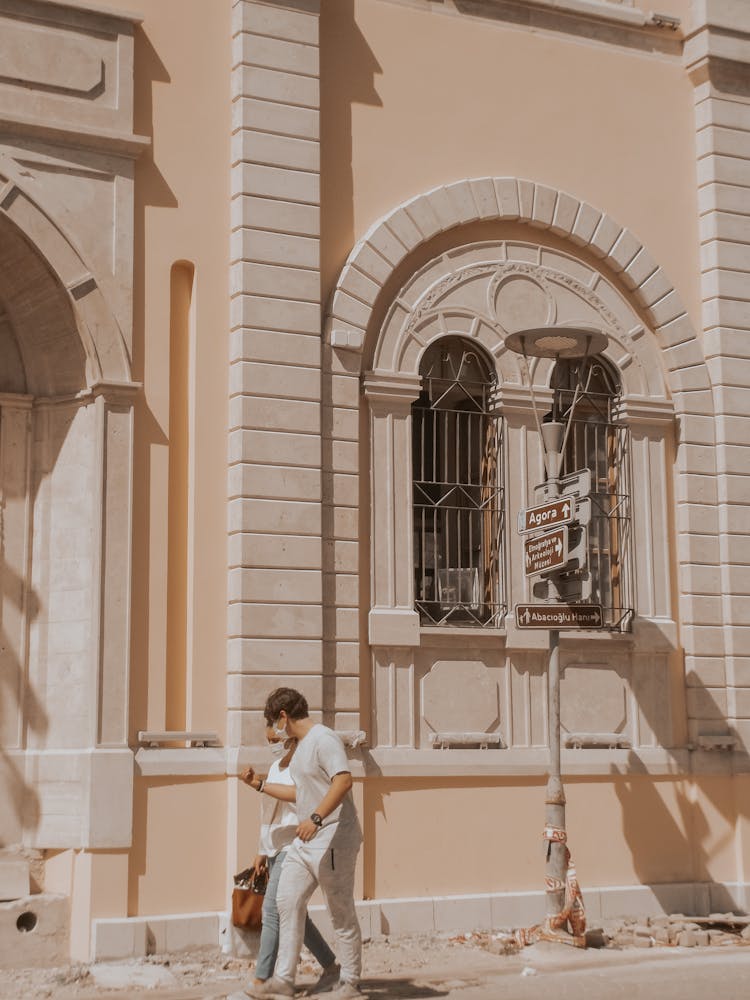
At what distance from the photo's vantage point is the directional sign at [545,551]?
1155 centimetres

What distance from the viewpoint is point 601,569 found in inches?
537

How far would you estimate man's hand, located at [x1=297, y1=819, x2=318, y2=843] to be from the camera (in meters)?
8.91

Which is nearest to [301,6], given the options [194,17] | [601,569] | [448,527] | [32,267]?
[194,17]

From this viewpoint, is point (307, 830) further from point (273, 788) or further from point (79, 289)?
point (79, 289)

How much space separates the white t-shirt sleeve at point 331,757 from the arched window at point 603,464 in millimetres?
4822

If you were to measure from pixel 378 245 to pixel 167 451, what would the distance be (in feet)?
8.53

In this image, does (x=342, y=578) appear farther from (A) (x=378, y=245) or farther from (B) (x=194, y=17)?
(B) (x=194, y=17)

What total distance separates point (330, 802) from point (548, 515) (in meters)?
3.66

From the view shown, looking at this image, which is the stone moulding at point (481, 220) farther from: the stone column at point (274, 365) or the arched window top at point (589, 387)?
the arched window top at point (589, 387)

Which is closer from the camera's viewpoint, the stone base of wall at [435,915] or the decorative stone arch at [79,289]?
the stone base of wall at [435,915]

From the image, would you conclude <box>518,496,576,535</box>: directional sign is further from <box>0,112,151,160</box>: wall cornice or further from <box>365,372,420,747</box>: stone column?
<box>0,112,151,160</box>: wall cornice

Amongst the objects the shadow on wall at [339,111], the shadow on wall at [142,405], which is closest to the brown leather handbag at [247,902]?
the shadow on wall at [142,405]

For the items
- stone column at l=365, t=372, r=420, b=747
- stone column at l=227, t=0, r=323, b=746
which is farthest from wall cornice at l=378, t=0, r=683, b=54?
stone column at l=365, t=372, r=420, b=747

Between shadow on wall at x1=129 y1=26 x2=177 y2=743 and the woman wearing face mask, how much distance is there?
2.08 metres
